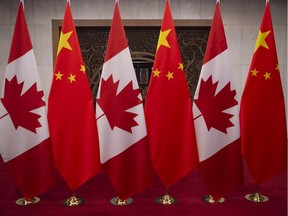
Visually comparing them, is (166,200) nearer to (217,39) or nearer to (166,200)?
(166,200)

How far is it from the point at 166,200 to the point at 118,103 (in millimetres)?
933

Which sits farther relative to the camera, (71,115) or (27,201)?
(27,201)

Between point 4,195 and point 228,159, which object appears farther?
point 4,195

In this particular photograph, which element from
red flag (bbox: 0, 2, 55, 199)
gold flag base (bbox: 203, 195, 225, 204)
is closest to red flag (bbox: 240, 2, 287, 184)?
gold flag base (bbox: 203, 195, 225, 204)

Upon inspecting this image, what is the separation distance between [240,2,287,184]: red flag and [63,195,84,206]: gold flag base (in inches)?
56.2

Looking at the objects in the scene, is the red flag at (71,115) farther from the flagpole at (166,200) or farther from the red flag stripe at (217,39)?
the red flag stripe at (217,39)

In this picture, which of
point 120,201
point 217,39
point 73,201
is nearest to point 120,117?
point 120,201

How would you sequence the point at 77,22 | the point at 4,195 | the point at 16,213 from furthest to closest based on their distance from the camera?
the point at 77,22 → the point at 4,195 → the point at 16,213

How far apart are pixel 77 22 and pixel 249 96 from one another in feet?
8.86

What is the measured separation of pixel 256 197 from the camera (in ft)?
8.87

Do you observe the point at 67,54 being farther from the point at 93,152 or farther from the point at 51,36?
the point at 51,36

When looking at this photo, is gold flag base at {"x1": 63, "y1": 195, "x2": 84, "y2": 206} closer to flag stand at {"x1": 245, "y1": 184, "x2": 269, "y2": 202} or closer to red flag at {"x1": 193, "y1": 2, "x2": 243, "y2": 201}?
red flag at {"x1": 193, "y1": 2, "x2": 243, "y2": 201}

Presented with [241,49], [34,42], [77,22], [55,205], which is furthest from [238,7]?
[55,205]

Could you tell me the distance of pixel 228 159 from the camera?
2547 mm
